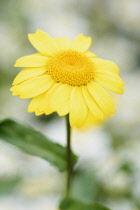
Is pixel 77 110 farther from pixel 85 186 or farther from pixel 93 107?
pixel 85 186

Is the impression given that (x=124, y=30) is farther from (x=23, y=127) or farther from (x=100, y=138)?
(x=23, y=127)

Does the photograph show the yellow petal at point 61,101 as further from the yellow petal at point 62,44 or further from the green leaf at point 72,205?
the green leaf at point 72,205

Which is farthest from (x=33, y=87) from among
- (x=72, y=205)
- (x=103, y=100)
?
(x=72, y=205)

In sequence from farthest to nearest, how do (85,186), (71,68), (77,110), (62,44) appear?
(85,186), (62,44), (71,68), (77,110)

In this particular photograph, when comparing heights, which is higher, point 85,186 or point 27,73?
point 27,73

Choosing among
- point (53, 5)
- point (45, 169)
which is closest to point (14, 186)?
point (45, 169)

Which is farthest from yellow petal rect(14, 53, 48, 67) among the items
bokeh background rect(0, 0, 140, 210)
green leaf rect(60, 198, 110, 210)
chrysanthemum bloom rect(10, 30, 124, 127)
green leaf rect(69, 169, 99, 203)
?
bokeh background rect(0, 0, 140, 210)

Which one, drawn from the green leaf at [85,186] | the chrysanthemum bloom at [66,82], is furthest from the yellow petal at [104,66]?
the green leaf at [85,186]
